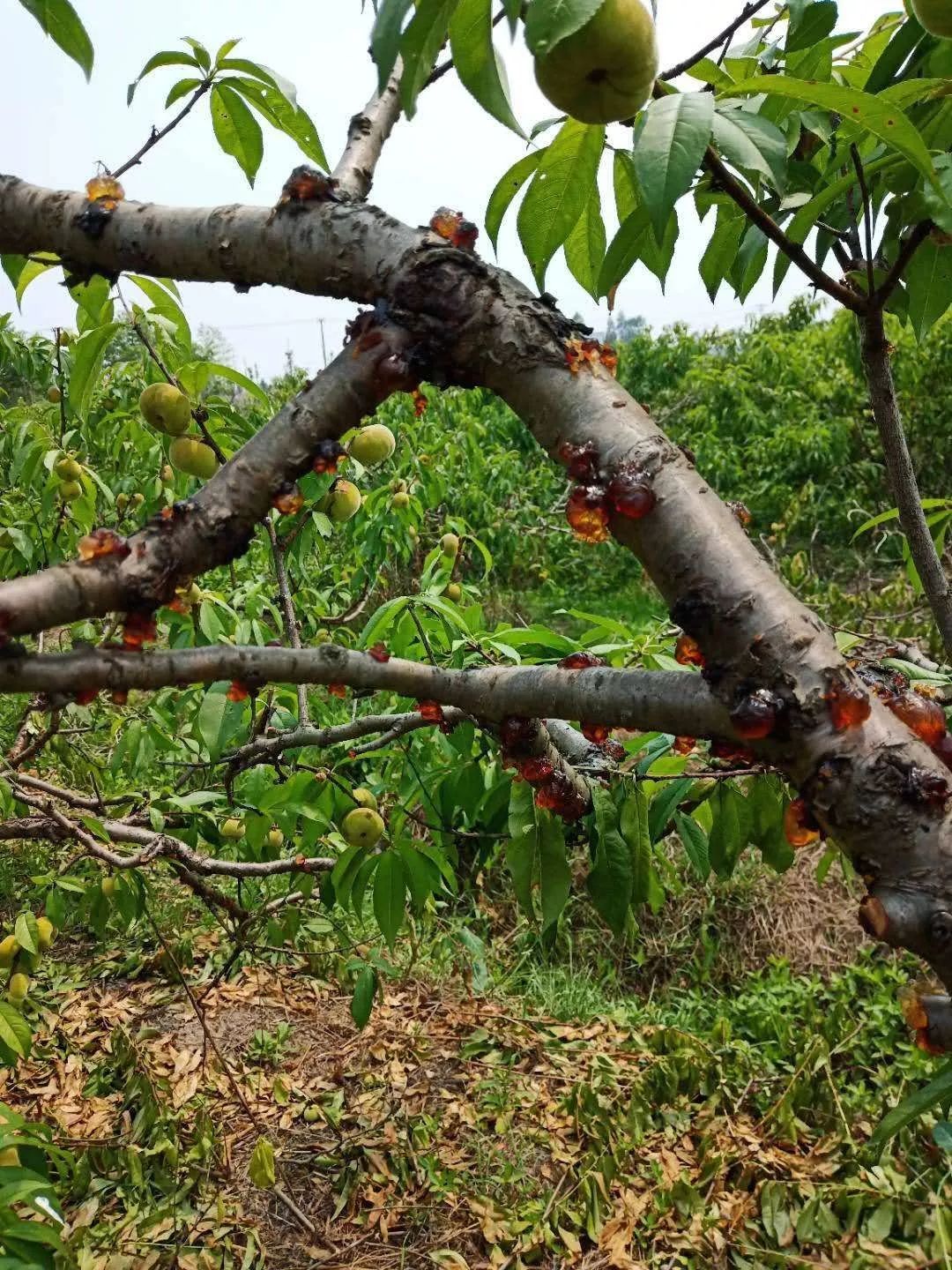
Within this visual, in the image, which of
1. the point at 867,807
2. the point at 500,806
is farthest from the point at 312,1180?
the point at 867,807

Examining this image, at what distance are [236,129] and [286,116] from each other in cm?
12

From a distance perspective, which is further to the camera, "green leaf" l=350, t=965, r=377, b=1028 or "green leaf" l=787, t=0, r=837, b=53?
"green leaf" l=350, t=965, r=377, b=1028

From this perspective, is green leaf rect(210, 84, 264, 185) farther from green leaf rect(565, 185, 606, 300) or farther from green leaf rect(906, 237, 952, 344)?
green leaf rect(906, 237, 952, 344)

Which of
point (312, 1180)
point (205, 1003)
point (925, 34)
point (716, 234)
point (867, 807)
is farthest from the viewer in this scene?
point (205, 1003)

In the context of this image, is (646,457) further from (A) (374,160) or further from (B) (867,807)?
(A) (374,160)

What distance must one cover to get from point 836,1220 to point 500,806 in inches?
68.0

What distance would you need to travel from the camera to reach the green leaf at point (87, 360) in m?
1.12

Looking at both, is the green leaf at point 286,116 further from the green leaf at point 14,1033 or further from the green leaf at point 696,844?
the green leaf at point 14,1033

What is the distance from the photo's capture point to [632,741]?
1.20 metres

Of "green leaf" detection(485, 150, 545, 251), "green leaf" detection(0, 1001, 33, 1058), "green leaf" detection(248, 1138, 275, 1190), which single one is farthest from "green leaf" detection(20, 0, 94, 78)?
"green leaf" detection(248, 1138, 275, 1190)

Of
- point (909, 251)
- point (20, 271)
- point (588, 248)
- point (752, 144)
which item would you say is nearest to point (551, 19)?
point (752, 144)

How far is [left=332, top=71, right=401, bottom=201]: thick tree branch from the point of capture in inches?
33.3

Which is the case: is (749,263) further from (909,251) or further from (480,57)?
(480,57)

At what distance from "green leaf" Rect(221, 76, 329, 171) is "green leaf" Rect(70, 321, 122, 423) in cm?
32
